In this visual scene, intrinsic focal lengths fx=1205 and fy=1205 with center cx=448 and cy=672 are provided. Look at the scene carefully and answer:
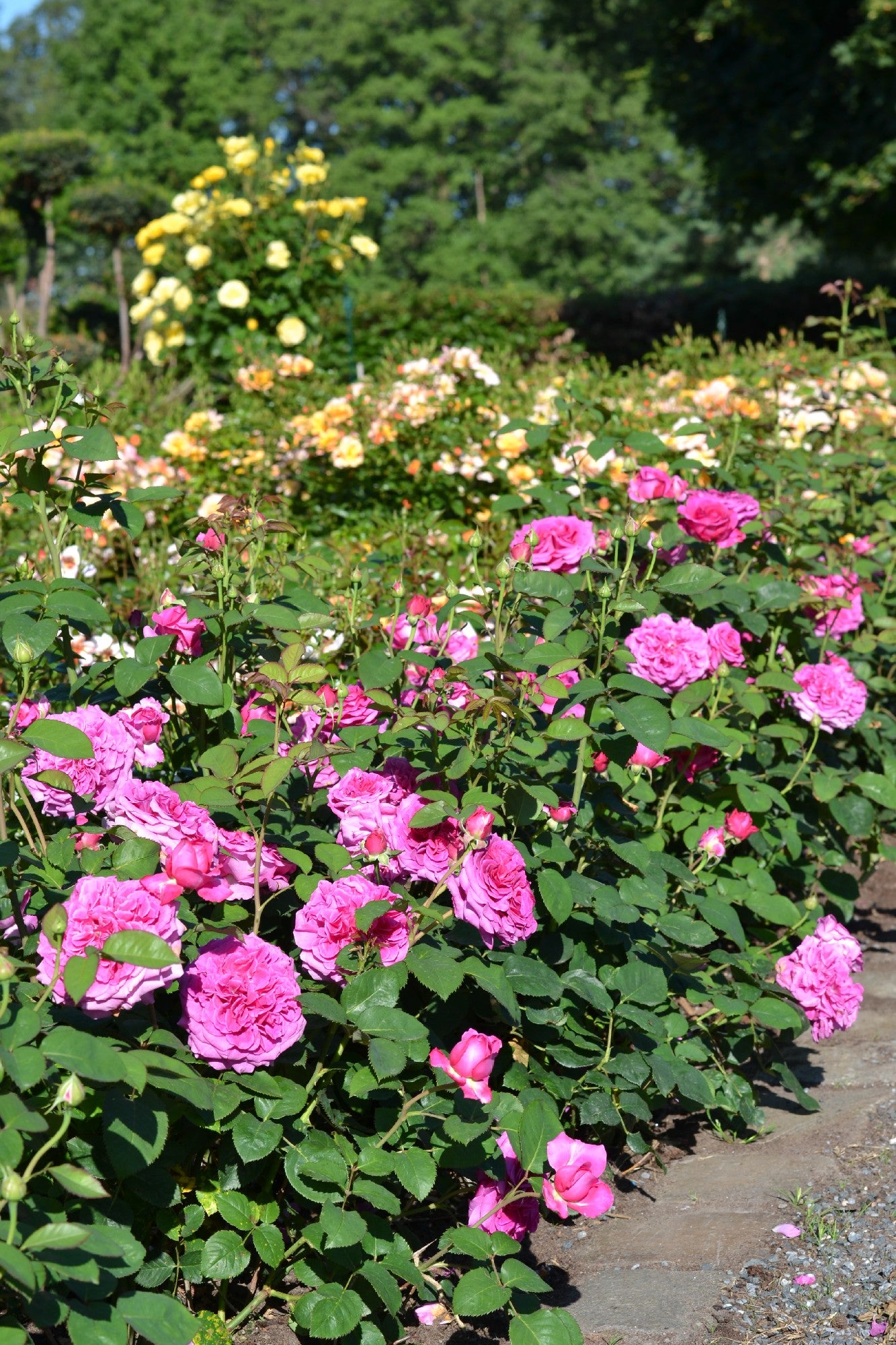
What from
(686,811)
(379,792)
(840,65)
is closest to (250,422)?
(686,811)

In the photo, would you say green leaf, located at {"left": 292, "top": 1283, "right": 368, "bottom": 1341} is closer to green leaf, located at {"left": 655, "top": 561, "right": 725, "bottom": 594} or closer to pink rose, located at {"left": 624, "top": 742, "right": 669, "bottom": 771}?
pink rose, located at {"left": 624, "top": 742, "right": 669, "bottom": 771}

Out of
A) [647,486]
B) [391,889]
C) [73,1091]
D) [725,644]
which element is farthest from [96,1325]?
[647,486]

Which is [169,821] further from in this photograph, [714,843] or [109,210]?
[109,210]

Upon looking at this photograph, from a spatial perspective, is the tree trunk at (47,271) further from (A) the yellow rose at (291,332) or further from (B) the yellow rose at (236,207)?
(A) the yellow rose at (291,332)

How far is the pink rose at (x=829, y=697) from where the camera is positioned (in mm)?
2412

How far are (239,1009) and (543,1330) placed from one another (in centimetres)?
52

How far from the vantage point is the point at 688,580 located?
2.05 m

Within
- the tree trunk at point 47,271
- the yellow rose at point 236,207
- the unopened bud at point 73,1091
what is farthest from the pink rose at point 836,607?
the tree trunk at point 47,271

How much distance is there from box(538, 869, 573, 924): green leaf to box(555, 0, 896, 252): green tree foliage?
12.1 meters

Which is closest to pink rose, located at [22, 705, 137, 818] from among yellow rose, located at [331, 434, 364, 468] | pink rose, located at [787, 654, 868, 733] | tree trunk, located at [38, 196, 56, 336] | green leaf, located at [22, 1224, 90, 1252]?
green leaf, located at [22, 1224, 90, 1252]

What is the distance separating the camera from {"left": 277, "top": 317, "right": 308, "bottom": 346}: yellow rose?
21.2 ft

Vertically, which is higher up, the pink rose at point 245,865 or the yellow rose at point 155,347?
the pink rose at point 245,865

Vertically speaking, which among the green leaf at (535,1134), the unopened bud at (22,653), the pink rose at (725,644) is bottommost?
the green leaf at (535,1134)

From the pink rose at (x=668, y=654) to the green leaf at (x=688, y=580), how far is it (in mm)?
74
